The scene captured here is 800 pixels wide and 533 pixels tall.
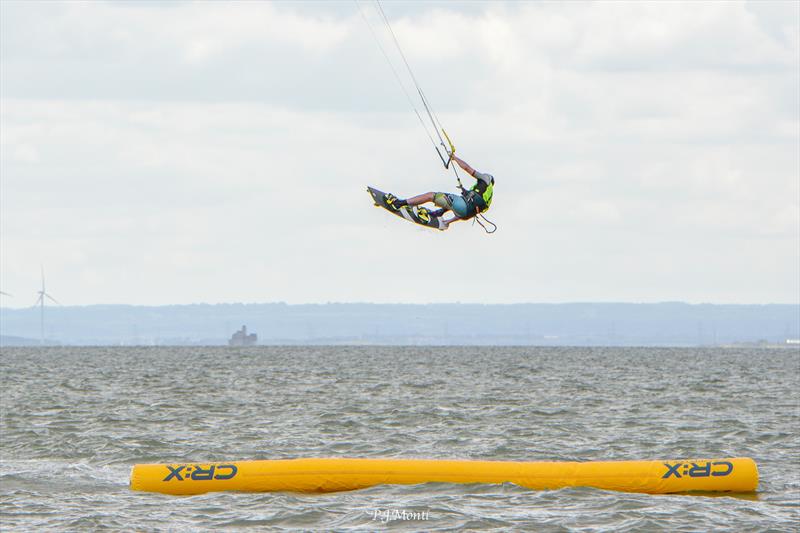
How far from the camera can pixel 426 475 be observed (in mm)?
28078

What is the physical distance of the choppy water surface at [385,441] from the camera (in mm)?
24984

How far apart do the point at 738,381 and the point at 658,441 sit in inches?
1946

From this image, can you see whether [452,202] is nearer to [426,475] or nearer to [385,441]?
[426,475]

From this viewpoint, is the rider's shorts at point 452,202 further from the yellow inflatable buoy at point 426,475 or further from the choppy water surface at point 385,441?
the yellow inflatable buoy at point 426,475

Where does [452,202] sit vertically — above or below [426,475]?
above

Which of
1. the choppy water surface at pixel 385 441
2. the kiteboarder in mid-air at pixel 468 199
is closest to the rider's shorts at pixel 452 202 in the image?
the kiteboarder in mid-air at pixel 468 199

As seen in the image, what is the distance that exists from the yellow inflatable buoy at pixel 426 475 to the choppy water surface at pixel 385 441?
16.5 inches

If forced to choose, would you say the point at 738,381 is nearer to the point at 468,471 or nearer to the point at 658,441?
the point at 658,441

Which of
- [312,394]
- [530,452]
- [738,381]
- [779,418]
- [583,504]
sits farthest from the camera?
[738,381]

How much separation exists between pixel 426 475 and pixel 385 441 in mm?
10933

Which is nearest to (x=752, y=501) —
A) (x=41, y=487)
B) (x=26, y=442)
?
(x=41, y=487)

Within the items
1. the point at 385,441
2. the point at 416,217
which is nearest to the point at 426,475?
the point at 416,217

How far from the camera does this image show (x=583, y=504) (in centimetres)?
2631

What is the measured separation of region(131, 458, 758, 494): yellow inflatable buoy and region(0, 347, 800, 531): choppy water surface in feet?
1.37
